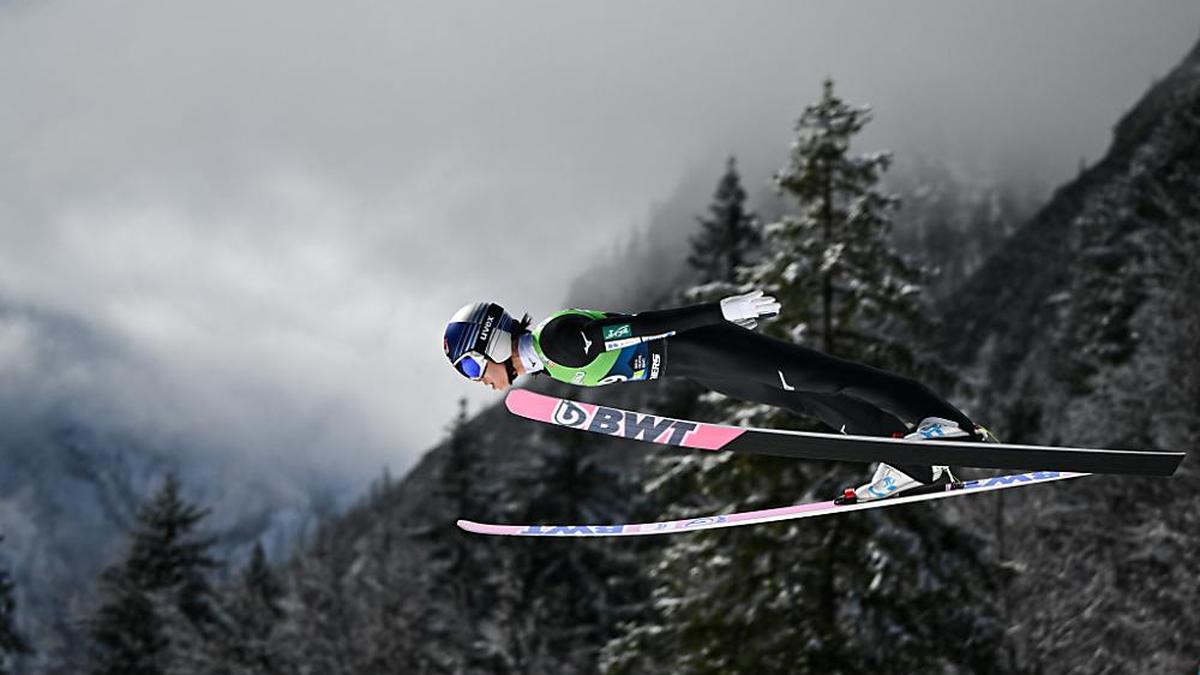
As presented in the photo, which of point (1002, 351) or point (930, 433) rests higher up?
point (1002, 351)

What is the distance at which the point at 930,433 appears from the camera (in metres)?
5.10

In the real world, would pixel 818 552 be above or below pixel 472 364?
below

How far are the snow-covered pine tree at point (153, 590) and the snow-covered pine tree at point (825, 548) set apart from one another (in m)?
16.9

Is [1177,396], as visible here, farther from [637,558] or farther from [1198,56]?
[1198,56]

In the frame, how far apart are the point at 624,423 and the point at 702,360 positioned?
60cm

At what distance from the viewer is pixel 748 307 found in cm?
471

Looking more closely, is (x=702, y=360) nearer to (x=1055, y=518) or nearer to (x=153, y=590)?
(x=1055, y=518)

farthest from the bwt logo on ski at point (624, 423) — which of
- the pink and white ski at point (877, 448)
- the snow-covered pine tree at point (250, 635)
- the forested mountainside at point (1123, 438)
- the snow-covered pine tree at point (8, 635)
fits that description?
the snow-covered pine tree at point (8, 635)

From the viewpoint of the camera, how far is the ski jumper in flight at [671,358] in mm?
5047

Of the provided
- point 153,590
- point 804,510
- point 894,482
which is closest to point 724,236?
point 153,590

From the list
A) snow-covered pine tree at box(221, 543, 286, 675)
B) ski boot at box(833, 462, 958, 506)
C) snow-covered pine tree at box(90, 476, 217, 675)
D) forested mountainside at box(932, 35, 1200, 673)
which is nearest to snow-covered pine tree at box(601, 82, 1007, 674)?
forested mountainside at box(932, 35, 1200, 673)

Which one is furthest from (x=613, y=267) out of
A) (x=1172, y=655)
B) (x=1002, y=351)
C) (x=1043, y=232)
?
(x=1172, y=655)

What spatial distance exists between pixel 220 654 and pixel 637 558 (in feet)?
33.5

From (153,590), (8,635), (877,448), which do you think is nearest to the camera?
(877,448)
